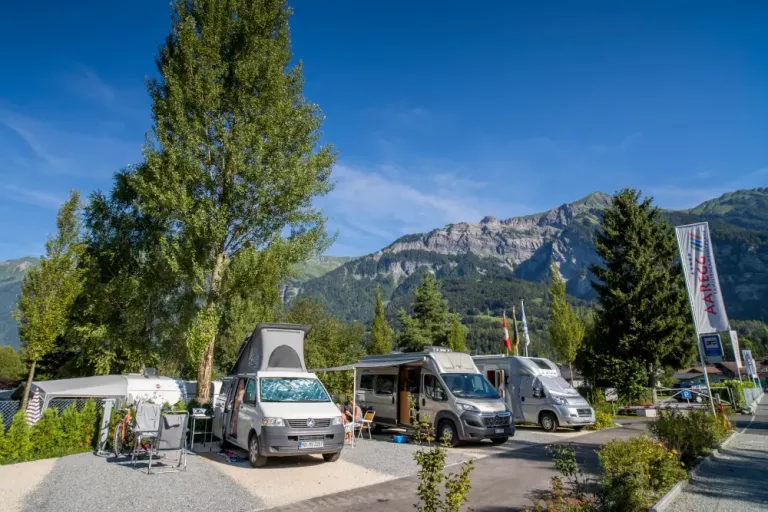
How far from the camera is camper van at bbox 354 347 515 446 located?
1230 centimetres

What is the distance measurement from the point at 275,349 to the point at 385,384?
16.3ft

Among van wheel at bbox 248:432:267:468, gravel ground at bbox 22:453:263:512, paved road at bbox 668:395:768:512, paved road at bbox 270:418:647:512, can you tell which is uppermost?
van wheel at bbox 248:432:267:468

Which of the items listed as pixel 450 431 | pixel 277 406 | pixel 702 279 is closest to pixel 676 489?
pixel 450 431

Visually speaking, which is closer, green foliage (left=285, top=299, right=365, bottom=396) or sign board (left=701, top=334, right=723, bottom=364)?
sign board (left=701, top=334, right=723, bottom=364)

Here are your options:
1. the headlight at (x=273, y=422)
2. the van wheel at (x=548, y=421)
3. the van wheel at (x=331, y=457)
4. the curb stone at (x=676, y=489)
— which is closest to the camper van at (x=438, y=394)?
the van wheel at (x=331, y=457)

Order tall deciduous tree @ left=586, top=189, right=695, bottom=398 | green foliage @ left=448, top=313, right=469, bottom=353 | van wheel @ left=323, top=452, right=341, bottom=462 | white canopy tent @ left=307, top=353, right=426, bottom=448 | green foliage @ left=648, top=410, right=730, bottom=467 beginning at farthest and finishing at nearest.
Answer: green foliage @ left=448, top=313, right=469, bottom=353 → tall deciduous tree @ left=586, top=189, right=695, bottom=398 → white canopy tent @ left=307, top=353, right=426, bottom=448 → van wheel @ left=323, top=452, right=341, bottom=462 → green foliage @ left=648, top=410, right=730, bottom=467

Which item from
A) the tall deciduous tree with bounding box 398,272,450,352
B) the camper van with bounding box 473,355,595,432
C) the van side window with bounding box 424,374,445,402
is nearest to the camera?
the van side window with bounding box 424,374,445,402

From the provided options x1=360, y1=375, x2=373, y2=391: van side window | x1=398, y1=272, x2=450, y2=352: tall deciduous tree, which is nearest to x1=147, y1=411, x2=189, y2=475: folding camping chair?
x1=360, y1=375, x2=373, y2=391: van side window

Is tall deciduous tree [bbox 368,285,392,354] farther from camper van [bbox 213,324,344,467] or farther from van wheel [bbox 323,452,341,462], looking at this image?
van wheel [bbox 323,452,341,462]

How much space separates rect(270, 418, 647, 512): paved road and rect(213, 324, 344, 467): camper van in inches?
75.9

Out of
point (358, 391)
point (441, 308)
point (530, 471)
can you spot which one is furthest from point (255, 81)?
point (441, 308)

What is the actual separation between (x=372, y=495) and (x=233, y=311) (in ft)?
39.5

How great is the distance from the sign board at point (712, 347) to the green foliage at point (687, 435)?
3656 millimetres

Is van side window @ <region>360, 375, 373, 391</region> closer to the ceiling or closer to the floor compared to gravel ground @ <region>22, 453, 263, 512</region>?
closer to the ceiling
